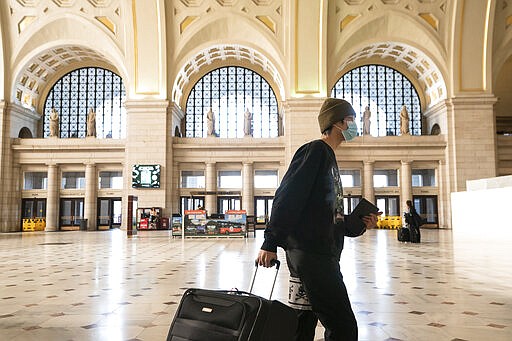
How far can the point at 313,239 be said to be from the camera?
7.38 feet

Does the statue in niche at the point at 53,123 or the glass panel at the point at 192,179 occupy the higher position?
the statue in niche at the point at 53,123

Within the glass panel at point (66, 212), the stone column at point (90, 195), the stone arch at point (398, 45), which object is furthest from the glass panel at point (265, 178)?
the glass panel at point (66, 212)

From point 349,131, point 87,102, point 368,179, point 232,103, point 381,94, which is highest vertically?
point 381,94

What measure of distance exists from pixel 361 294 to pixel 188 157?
22.7 m

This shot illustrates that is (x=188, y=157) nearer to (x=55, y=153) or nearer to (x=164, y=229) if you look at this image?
(x=164, y=229)

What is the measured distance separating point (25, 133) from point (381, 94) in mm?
24649

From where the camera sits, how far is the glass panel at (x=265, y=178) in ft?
94.1

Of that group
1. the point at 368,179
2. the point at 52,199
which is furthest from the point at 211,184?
the point at 52,199

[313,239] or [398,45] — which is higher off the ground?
[398,45]

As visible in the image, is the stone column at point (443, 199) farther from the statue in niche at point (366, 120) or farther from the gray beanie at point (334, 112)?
the gray beanie at point (334, 112)

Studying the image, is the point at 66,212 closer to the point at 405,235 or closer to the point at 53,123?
the point at 53,123

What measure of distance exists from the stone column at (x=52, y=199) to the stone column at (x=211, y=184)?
944 centimetres

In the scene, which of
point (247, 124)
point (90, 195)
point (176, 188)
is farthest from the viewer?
point (247, 124)

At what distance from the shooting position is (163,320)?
4348 millimetres
